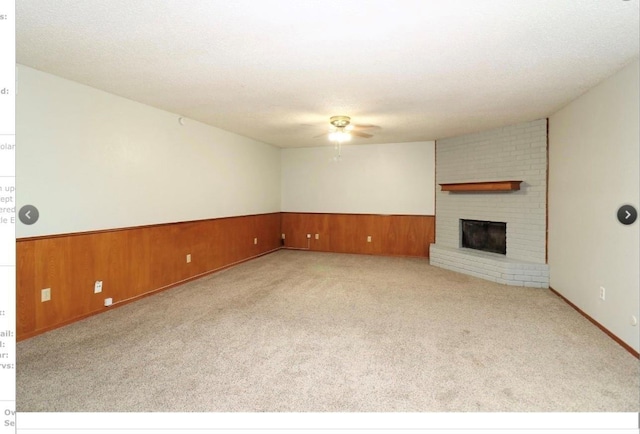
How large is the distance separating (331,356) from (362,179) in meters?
4.86

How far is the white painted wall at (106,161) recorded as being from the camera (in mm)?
2824

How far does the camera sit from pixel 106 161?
3449 millimetres

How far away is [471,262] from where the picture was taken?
5.01 metres

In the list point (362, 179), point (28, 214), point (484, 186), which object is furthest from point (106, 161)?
point (484, 186)

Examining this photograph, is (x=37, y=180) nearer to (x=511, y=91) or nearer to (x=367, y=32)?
(x=367, y=32)

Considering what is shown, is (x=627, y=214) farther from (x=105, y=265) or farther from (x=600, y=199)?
(x=105, y=265)

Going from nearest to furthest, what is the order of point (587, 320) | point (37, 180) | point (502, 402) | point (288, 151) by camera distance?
point (502, 402)
point (37, 180)
point (587, 320)
point (288, 151)

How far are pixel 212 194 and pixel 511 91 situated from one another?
4.19 m

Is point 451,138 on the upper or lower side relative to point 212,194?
upper

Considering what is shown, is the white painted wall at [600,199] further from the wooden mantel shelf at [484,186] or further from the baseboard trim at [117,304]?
the baseboard trim at [117,304]

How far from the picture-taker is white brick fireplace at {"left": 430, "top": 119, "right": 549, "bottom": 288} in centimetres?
448

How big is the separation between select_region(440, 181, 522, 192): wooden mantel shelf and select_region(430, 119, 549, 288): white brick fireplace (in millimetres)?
180

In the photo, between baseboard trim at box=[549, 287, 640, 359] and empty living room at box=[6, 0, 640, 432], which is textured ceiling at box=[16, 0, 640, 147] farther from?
baseboard trim at box=[549, 287, 640, 359]
